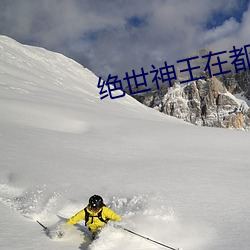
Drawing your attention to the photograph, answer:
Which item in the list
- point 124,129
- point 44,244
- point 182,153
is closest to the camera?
point 44,244

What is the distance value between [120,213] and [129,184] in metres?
1.46

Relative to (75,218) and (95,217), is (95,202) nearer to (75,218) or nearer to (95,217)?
(95,217)

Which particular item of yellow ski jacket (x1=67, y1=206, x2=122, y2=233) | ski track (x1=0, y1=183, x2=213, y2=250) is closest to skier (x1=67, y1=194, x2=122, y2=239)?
yellow ski jacket (x1=67, y1=206, x2=122, y2=233)

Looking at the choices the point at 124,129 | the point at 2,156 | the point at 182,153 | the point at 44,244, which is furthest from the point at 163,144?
the point at 44,244

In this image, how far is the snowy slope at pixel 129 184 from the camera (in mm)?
4988

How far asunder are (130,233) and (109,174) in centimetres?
311

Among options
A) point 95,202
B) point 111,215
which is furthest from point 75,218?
point 111,215

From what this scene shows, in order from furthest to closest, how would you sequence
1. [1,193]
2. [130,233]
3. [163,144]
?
[163,144] → [1,193] → [130,233]

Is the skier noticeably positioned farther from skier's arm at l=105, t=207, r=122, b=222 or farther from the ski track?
the ski track

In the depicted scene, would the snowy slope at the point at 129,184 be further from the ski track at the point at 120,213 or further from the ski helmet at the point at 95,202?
the ski helmet at the point at 95,202

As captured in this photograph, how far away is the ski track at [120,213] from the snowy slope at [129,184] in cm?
A: 2

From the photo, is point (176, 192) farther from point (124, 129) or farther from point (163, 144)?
point (124, 129)

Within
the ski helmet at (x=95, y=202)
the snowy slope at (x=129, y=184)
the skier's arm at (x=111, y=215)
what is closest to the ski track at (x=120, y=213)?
the snowy slope at (x=129, y=184)

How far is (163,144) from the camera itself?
12.4m
